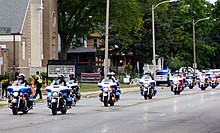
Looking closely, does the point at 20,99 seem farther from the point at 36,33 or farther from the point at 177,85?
the point at 36,33

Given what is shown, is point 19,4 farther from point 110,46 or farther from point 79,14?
point 110,46

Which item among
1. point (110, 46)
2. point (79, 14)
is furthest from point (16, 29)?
point (110, 46)

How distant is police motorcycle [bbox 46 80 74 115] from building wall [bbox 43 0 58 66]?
41.9 meters

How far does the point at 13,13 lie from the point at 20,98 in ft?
126

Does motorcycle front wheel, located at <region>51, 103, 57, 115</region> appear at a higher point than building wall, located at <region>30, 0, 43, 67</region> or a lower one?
lower

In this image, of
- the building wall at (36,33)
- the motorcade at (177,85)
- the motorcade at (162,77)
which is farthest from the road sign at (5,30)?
the motorcade at (177,85)

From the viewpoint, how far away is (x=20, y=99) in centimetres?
2392

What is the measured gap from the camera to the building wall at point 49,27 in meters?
65.1

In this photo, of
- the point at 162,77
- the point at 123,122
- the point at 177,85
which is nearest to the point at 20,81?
the point at 123,122

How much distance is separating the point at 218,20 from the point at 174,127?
89689 millimetres

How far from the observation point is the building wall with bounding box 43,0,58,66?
65125 mm

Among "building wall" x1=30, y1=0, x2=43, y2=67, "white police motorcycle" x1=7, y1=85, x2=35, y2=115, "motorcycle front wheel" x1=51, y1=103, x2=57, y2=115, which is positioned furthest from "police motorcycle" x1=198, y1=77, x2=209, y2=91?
"motorcycle front wheel" x1=51, y1=103, x2=57, y2=115

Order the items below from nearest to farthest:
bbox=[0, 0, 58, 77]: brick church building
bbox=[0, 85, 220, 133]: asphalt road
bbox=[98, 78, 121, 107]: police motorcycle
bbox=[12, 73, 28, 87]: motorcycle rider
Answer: bbox=[0, 85, 220, 133]: asphalt road → bbox=[12, 73, 28, 87]: motorcycle rider → bbox=[98, 78, 121, 107]: police motorcycle → bbox=[0, 0, 58, 77]: brick church building

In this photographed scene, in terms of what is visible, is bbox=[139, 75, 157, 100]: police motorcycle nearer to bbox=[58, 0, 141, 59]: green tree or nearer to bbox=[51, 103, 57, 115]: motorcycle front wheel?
bbox=[51, 103, 57, 115]: motorcycle front wheel
